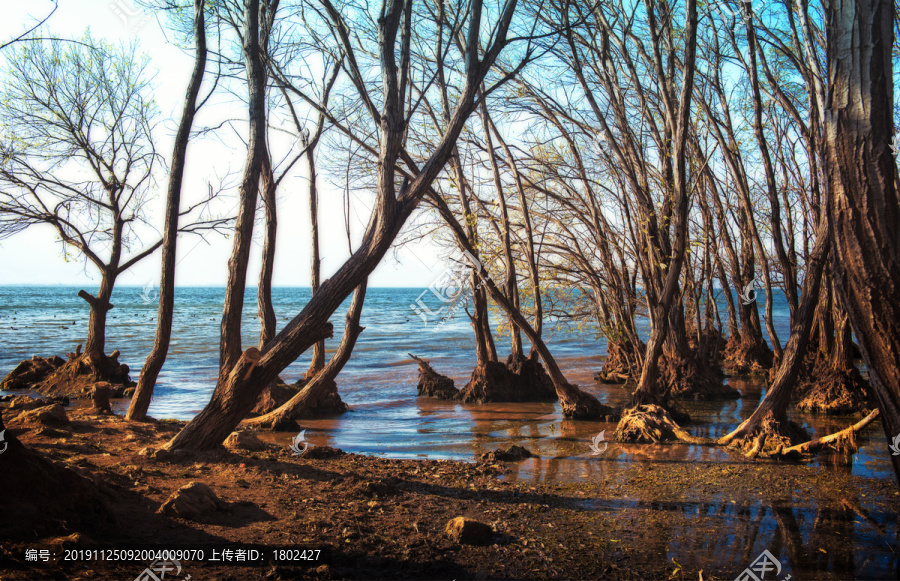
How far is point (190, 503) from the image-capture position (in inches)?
146

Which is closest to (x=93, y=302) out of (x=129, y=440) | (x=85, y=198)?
(x=85, y=198)

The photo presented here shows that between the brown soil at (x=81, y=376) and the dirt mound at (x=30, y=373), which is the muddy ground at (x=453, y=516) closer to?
the brown soil at (x=81, y=376)

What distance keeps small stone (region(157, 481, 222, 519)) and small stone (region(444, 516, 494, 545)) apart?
5.23 feet

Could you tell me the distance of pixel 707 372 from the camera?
11805 mm

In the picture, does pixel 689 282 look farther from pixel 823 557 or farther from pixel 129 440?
pixel 129 440

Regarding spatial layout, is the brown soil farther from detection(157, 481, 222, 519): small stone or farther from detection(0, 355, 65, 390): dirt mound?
detection(157, 481, 222, 519): small stone

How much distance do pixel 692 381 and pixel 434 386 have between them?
17.8 ft

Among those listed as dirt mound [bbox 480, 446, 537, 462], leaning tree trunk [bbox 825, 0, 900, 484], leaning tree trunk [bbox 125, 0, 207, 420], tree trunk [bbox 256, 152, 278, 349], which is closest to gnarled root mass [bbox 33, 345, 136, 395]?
tree trunk [bbox 256, 152, 278, 349]

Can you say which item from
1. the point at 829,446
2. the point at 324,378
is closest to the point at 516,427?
the point at 324,378

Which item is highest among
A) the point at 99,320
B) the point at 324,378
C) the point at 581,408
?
the point at 99,320

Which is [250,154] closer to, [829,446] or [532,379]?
[829,446]

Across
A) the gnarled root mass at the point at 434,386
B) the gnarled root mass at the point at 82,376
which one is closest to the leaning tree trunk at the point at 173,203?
the gnarled root mass at the point at 434,386

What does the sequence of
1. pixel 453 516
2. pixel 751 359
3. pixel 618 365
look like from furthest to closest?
pixel 751 359
pixel 618 365
pixel 453 516

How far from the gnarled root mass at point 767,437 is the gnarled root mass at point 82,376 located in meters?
12.2
